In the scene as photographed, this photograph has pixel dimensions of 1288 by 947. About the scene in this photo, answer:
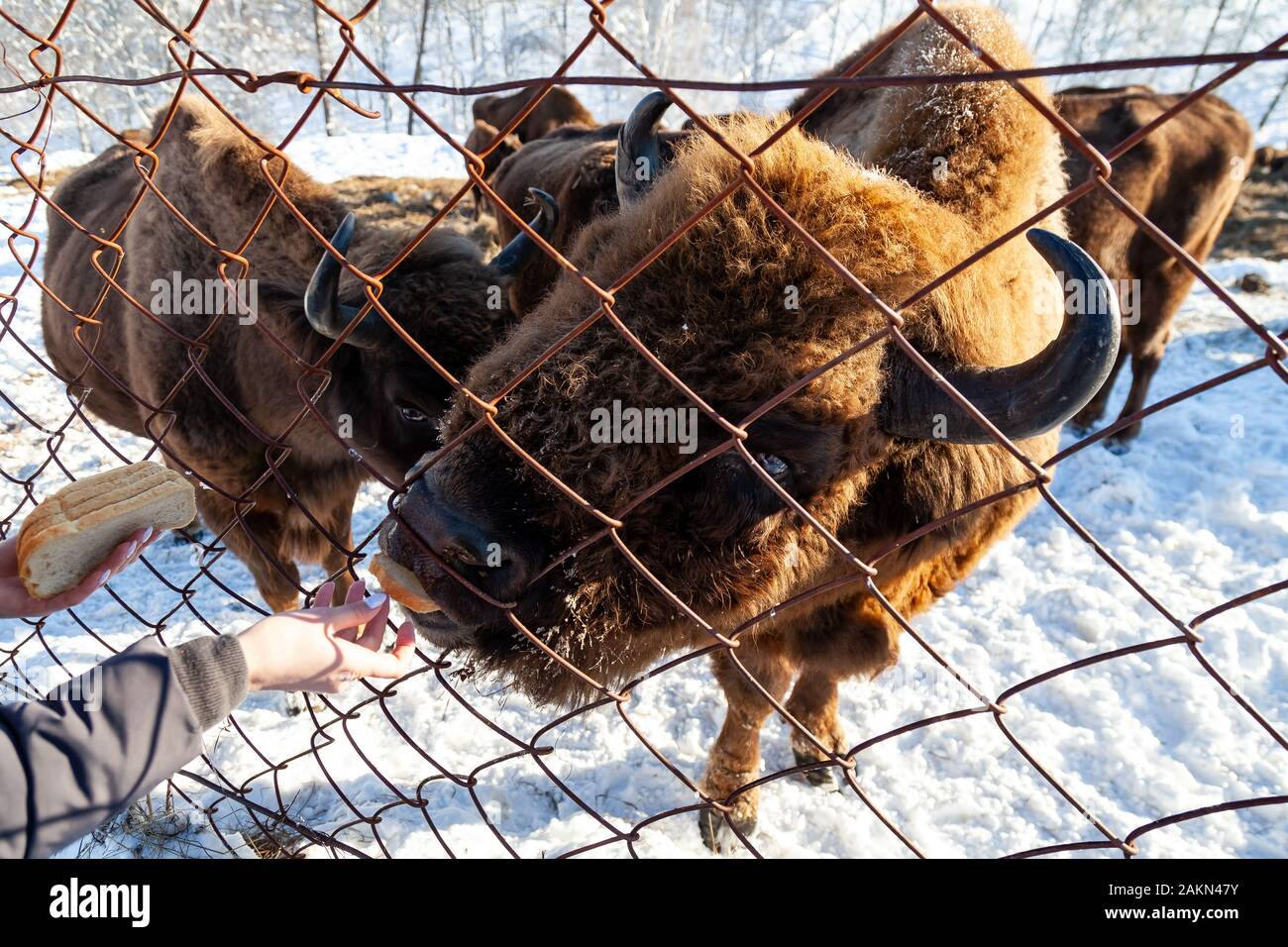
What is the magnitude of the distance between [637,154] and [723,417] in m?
1.30

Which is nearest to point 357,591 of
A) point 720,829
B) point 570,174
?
point 720,829

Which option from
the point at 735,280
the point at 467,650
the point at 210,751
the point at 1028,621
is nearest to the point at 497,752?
the point at 210,751

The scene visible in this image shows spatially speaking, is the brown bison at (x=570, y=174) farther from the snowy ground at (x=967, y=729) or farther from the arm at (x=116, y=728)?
the snowy ground at (x=967, y=729)

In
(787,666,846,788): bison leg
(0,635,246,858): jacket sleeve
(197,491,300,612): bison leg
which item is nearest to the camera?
(0,635,246,858): jacket sleeve

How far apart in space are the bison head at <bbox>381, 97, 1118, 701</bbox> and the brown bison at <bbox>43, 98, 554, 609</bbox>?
4.70 feet

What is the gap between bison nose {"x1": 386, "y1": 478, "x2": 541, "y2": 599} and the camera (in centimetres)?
167

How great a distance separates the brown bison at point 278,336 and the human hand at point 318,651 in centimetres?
155

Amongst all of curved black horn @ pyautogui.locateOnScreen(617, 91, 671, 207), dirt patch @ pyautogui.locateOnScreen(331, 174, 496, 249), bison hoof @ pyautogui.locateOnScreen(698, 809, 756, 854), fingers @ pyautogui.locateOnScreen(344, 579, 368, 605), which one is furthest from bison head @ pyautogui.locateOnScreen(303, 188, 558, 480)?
dirt patch @ pyautogui.locateOnScreen(331, 174, 496, 249)

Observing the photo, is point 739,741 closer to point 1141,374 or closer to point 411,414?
point 411,414

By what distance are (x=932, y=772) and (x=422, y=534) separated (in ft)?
10.1

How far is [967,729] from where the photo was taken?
12.6ft

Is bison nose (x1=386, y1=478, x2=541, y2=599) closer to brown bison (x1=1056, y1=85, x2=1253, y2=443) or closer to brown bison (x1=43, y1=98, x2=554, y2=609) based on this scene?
brown bison (x1=43, y1=98, x2=554, y2=609)
